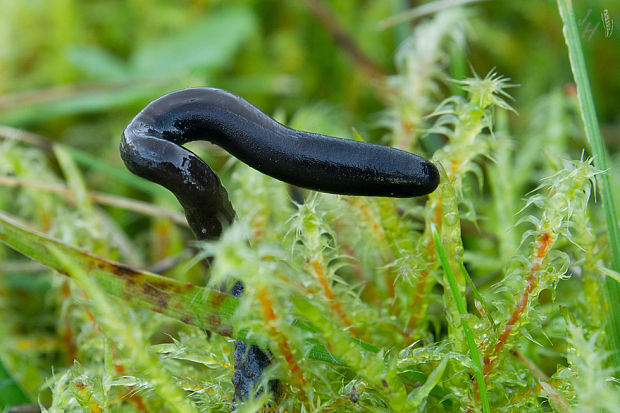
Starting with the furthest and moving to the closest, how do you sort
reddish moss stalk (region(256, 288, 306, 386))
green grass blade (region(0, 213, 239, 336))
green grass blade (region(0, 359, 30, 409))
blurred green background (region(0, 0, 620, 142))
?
blurred green background (region(0, 0, 620, 142)) < green grass blade (region(0, 359, 30, 409)) < green grass blade (region(0, 213, 239, 336)) < reddish moss stalk (region(256, 288, 306, 386))

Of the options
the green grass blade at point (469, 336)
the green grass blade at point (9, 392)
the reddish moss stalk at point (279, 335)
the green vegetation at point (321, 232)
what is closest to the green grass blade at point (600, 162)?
the green vegetation at point (321, 232)

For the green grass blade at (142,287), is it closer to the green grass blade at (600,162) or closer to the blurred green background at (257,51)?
the green grass blade at (600,162)

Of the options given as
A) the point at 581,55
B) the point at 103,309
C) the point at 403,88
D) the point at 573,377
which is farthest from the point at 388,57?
the point at 103,309

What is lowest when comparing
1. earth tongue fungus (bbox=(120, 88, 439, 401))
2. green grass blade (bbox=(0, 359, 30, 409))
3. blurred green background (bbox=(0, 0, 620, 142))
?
green grass blade (bbox=(0, 359, 30, 409))

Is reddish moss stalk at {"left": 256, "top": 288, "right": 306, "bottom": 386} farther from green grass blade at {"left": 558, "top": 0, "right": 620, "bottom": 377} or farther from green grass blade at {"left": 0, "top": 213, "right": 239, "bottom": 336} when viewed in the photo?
green grass blade at {"left": 558, "top": 0, "right": 620, "bottom": 377}

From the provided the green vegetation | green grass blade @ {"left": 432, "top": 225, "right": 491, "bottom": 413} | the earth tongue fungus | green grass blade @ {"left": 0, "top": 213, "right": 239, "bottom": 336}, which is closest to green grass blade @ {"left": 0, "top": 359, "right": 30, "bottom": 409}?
the green vegetation

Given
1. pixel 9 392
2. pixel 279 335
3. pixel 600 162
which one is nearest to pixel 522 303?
pixel 600 162

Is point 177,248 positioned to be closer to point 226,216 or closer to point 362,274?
point 362,274
